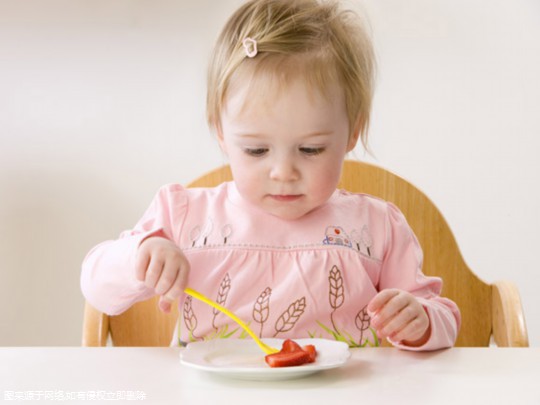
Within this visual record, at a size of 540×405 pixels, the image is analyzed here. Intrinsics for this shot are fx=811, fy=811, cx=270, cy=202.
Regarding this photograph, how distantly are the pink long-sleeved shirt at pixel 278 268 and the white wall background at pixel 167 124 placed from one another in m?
1.07

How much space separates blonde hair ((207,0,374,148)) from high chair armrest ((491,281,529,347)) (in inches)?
13.5

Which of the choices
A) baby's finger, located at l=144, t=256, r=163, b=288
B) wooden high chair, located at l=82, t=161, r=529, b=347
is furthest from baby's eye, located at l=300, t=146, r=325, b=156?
wooden high chair, located at l=82, t=161, r=529, b=347

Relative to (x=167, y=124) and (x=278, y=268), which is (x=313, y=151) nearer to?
(x=278, y=268)

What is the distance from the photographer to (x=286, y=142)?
91cm

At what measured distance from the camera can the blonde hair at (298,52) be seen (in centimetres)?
95

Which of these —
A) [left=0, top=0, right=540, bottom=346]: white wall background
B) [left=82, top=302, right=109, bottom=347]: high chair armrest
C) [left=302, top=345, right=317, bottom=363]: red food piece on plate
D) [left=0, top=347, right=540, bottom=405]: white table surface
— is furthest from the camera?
[left=0, top=0, right=540, bottom=346]: white wall background

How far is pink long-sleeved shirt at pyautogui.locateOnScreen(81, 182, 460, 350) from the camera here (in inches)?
39.0

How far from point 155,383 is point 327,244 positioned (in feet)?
1.32

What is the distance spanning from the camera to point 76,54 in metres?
2.13

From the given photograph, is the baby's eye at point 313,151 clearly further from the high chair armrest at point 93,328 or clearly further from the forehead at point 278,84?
the high chair armrest at point 93,328

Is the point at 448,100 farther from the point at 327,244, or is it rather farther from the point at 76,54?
the point at 327,244

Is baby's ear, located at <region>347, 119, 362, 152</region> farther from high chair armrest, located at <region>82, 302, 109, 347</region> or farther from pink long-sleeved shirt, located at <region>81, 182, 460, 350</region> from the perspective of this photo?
high chair armrest, located at <region>82, 302, 109, 347</region>

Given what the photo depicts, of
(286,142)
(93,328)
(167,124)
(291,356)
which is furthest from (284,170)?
(167,124)

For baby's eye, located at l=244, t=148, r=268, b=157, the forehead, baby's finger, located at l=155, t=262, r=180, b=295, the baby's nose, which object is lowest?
baby's finger, located at l=155, t=262, r=180, b=295
